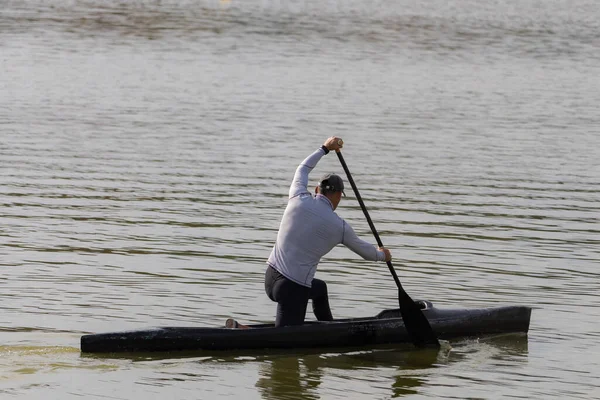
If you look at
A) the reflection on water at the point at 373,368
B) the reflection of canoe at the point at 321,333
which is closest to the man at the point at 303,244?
the reflection of canoe at the point at 321,333

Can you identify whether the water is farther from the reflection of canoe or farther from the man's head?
the man's head

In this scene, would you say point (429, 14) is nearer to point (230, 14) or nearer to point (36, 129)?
point (230, 14)

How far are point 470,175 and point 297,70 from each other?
1725cm

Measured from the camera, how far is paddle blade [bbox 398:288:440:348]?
13938mm

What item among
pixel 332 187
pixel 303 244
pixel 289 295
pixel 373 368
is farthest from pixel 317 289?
pixel 332 187

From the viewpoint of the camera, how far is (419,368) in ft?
43.9

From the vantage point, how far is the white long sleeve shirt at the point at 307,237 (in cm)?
1327

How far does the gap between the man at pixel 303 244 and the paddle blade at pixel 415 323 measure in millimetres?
656

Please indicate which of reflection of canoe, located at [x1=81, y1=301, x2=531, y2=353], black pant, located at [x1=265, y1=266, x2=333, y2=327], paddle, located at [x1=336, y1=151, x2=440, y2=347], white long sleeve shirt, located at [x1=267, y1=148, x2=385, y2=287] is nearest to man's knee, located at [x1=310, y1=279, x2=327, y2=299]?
black pant, located at [x1=265, y1=266, x2=333, y2=327]

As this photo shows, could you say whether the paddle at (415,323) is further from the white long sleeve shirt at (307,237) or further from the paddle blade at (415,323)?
the white long sleeve shirt at (307,237)

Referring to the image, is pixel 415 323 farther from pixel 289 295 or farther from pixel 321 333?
pixel 289 295

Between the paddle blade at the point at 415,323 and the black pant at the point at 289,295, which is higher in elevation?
the black pant at the point at 289,295

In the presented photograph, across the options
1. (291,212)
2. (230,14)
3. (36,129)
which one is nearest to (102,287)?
(291,212)

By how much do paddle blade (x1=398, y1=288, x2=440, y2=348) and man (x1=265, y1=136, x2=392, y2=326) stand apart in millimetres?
656
